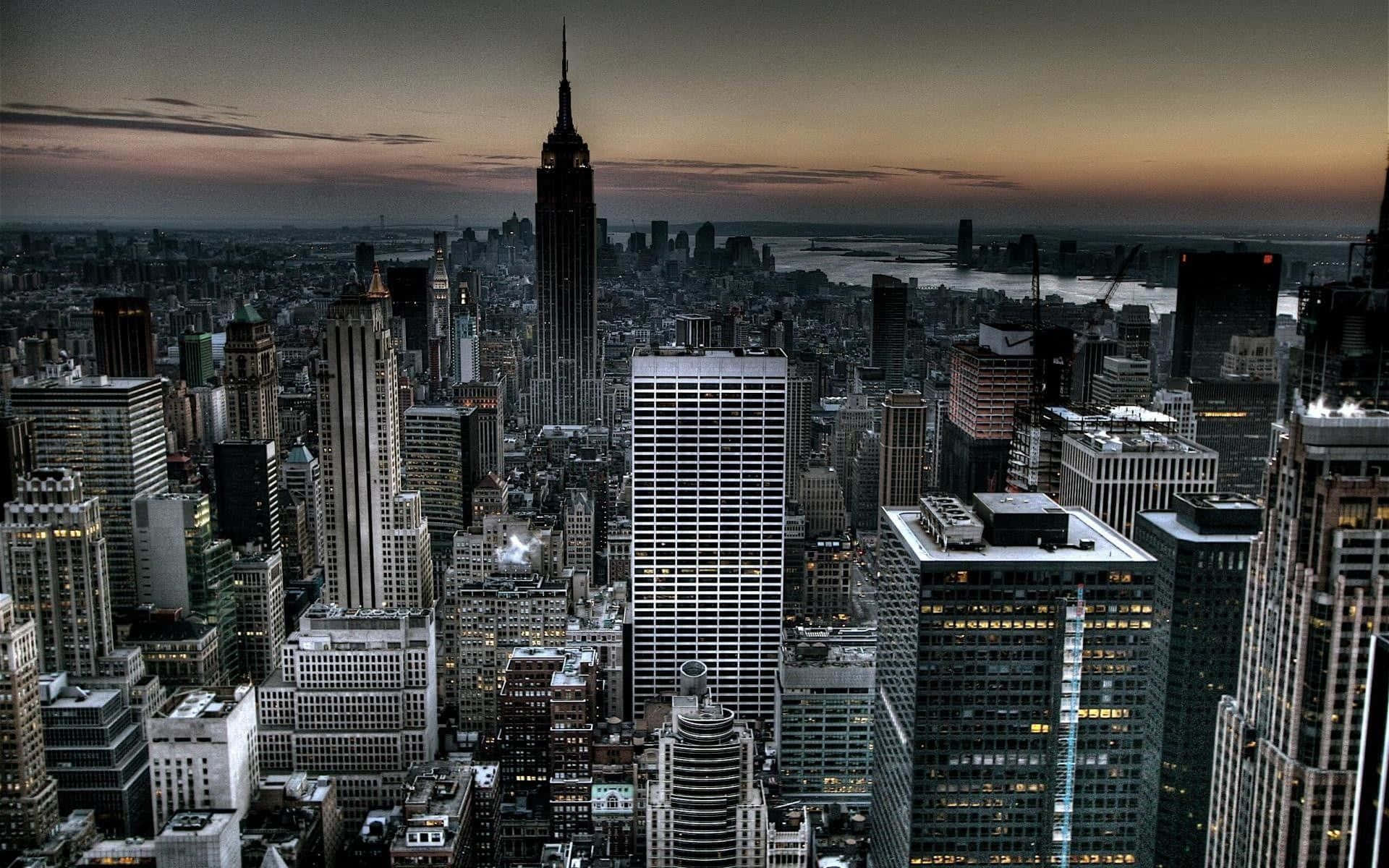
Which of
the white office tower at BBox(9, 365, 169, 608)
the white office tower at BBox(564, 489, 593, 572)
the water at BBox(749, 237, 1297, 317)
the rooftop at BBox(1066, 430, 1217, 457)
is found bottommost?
the white office tower at BBox(564, 489, 593, 572)

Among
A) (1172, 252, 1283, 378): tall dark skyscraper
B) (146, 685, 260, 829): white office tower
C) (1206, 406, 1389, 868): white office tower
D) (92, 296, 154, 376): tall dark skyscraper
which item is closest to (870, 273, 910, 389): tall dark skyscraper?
Result: (1172, 252, 1283, 378): tall dark skyscraper

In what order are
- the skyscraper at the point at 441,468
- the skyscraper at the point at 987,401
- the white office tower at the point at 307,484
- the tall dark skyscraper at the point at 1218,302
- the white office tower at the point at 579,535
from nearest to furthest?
the tall dark skyscraper at the point at 1218,302
the skyscraper at the point at 987,401
the white office tower at the point at 307,484
the white office tower at the point at 579,535
the skyscraper at the point at 441,468

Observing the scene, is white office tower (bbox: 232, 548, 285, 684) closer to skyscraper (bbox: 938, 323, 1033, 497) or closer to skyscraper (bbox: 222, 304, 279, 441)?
skyscraper (bbox: 222, 304, 279, 441)

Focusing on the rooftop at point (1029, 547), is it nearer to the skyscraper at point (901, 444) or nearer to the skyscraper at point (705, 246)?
the skyscraper at point (705, 246)

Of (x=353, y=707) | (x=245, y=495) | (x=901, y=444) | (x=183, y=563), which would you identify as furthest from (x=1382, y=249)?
(x=245, y=495)

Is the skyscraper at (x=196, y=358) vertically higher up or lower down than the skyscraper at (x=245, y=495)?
higher up

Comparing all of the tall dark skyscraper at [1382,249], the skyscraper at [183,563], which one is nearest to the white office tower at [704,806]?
the tall dark skyscraper at [1382,249]

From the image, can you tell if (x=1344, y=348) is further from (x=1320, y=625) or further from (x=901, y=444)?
(x=901, y=444)
